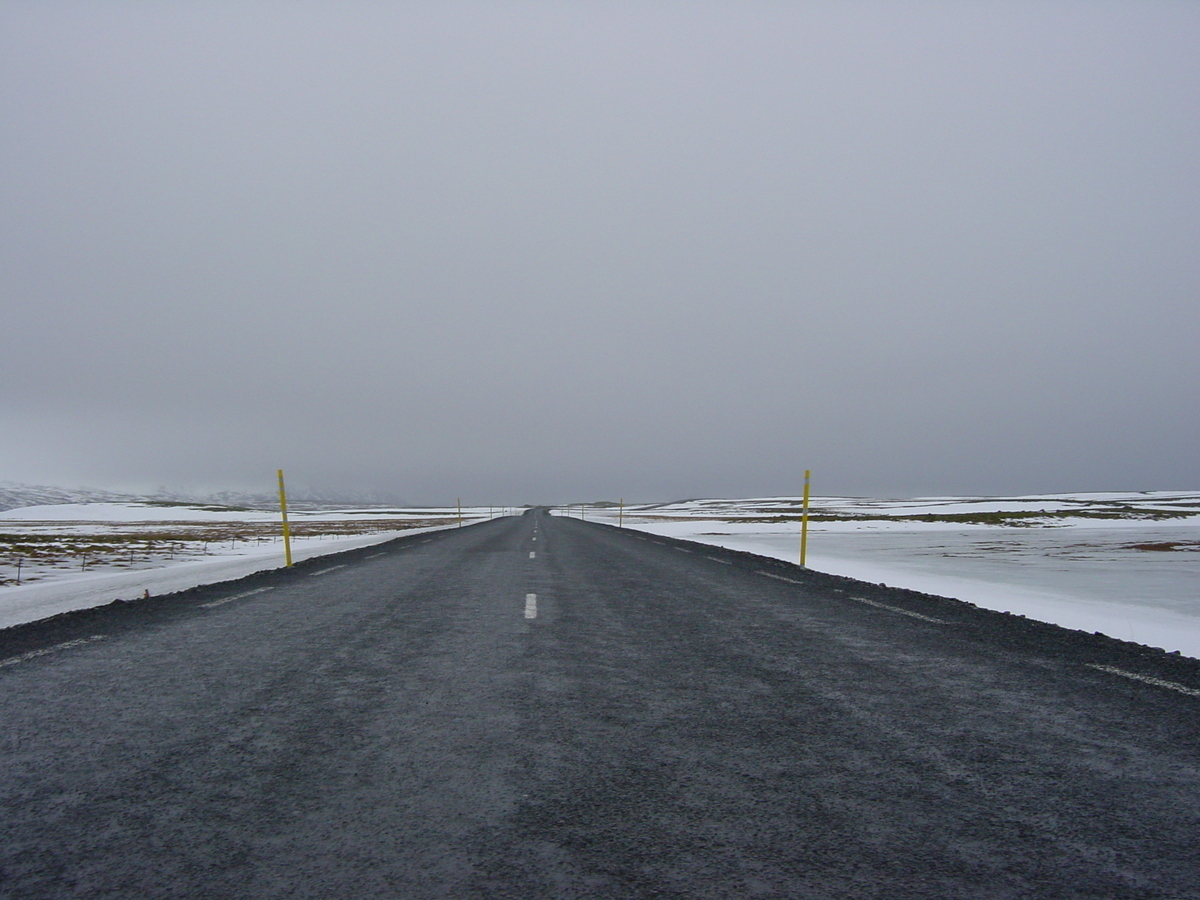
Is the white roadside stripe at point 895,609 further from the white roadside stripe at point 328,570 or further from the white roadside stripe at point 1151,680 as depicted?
the white roadside stripe at point 328,570

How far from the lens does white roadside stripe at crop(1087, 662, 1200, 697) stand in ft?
15.3

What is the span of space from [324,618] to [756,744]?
5899 millimetres

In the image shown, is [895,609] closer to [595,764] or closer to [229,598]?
[595,764]

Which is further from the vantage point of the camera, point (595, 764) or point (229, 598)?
point (229, 598)

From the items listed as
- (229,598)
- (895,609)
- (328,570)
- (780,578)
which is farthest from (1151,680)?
(328,570)

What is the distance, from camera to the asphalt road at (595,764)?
2381mm

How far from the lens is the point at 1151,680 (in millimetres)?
4973

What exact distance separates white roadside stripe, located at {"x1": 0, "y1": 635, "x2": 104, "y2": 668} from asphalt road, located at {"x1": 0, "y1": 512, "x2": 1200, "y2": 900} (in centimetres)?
4

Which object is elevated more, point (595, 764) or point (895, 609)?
point (595, 764)

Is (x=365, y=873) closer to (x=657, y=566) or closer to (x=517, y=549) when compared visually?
(x=657, y=566)

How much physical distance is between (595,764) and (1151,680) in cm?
457

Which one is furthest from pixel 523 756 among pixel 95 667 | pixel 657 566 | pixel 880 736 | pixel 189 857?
pixel 657 566

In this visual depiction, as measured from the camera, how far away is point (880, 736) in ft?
12.4

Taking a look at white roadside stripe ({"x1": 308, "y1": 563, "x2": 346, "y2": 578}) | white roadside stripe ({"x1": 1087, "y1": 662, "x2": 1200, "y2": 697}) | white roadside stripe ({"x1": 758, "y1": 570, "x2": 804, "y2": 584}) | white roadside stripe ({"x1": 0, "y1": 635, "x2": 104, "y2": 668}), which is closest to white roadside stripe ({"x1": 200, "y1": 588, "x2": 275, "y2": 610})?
white roadside stripe ({"x1": 0, "y1": 635, "x2": 104, "y2": 668})
